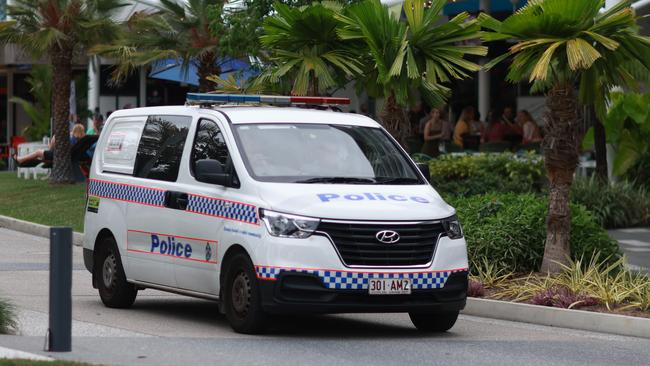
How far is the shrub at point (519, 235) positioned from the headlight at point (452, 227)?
10.5 feet

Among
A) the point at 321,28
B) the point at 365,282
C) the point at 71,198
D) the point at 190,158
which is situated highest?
the point at 321,28

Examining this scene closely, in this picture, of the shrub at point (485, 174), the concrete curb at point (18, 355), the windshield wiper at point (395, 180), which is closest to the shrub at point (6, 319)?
the concrete curb at point (18, 355)

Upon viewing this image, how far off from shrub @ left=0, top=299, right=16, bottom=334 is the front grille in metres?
2.52

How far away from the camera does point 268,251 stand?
10617 millimetres

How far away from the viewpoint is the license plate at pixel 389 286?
10695 mm

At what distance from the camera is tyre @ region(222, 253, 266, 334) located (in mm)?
10781

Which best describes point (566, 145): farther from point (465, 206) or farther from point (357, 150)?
point (357, 150)

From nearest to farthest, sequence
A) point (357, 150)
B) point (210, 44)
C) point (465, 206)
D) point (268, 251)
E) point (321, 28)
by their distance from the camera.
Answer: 1. point (268, 251)
2. point (357, 150)
3. point (465, 206)
4. point (321, 28)
5. point (210, 44)

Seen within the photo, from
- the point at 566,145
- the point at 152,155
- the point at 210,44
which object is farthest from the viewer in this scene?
the point at 210,44

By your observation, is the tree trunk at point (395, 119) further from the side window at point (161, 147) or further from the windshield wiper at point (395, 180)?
the windshield wiper at point (395, 180)

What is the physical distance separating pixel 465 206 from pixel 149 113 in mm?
A: 4341

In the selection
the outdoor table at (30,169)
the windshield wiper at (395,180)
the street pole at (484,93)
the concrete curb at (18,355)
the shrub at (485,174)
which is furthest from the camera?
the outdoor table at (30,169)

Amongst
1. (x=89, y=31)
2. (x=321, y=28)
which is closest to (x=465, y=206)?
(x=321, y=28)

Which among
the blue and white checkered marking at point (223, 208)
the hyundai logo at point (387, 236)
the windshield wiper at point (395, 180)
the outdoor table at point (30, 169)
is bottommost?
the outdoor table at point (30, 169)
